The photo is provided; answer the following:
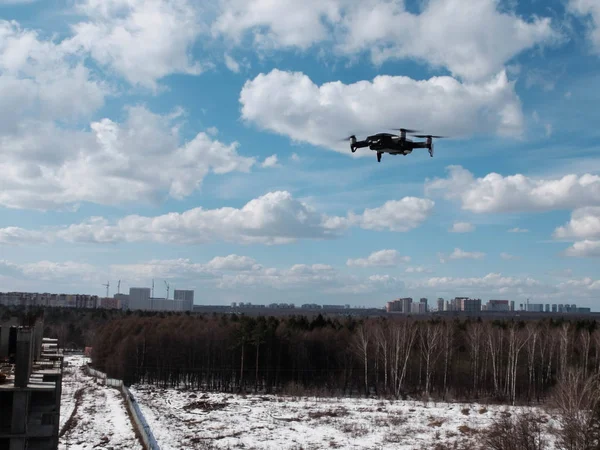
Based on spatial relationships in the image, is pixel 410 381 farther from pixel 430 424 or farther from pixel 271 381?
pixel 430 424

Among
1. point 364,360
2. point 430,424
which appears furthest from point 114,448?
point 364,360

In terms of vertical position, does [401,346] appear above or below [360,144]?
below

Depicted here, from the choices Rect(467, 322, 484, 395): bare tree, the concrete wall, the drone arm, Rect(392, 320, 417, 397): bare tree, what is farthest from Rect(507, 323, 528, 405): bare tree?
the drone arm

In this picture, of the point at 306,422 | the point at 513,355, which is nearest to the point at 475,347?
the point at 513,355

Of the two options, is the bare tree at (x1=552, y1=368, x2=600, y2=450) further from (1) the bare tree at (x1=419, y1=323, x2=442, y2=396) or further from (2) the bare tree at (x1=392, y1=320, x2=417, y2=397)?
(2) the bare tree at (x1=392, y1=320, x2=417, y2=397)

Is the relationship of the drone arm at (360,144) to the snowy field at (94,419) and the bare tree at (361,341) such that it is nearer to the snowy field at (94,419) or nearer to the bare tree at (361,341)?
the snowy field at (94,419)

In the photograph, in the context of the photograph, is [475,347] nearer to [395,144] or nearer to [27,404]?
[395,144]

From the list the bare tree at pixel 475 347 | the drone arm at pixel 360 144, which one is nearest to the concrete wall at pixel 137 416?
the drone arm at pixel 360 144
